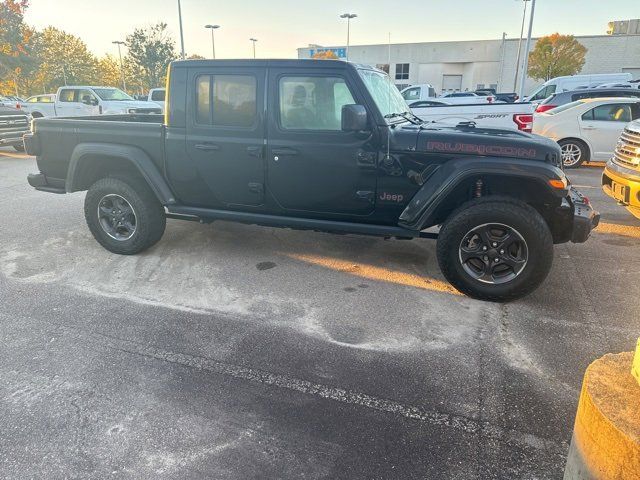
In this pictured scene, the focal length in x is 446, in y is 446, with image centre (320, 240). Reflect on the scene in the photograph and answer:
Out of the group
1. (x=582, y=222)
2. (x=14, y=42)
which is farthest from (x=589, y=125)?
(x=14, y=42)

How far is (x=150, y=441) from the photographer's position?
2.36 metres

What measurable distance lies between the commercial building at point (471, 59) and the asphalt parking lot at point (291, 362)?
4960 cm

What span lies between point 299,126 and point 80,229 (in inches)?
→ 147

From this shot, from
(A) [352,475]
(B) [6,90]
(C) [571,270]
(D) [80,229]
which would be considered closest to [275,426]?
(A) [352,475]

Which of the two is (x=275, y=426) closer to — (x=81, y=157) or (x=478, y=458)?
(x=478, y=458)

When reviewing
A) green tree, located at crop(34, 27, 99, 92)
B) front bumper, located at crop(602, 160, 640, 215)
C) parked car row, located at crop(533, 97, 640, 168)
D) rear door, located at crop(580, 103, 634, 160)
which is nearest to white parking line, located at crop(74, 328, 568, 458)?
front bumper, located at crop(602, 160, 640, 215)

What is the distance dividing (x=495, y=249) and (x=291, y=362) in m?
2.02

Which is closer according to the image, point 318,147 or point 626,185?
point 318,147

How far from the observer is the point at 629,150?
18.0ft

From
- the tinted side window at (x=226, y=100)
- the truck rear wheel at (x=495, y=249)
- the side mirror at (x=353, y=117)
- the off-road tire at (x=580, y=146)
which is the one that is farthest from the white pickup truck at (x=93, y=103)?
the truck rear wheel at (x=495, y=249)

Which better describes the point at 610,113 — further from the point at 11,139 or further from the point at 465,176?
the point at 11,139

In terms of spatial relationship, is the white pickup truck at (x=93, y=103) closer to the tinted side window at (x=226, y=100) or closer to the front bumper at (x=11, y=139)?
the front bumper at (x=11, y=139)

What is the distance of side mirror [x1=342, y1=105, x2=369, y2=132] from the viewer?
3.71 meters

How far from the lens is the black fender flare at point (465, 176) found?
362 centimetres
